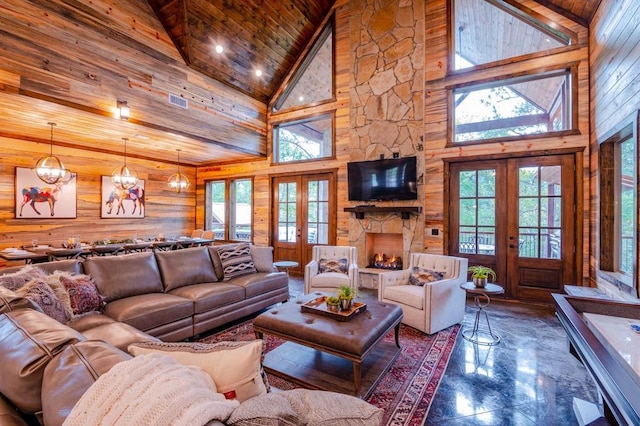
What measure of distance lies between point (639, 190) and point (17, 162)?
28.7 feet

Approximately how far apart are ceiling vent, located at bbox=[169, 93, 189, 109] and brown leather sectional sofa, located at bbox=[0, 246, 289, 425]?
101 inches

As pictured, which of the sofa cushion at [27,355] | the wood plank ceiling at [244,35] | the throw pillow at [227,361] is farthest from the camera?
the wood plank ceiling at [244,35]

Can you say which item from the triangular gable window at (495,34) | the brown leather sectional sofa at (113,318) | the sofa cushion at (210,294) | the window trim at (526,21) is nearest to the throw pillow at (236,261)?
the brown leather sectional sofa at (113,318)

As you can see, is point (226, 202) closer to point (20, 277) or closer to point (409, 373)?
point (20, 277)

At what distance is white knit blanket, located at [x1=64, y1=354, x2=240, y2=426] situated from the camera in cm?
73

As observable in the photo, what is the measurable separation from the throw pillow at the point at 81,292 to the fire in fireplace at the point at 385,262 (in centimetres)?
423

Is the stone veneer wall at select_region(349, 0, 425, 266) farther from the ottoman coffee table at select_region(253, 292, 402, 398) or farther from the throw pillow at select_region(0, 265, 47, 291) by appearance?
the throw pillow at select_region(0, 265, 47, 291)

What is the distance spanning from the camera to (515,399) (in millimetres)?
2287

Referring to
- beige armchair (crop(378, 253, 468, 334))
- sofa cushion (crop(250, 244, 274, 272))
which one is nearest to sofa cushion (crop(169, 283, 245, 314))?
sofa cushion (crop(250, 244, 274, 272))

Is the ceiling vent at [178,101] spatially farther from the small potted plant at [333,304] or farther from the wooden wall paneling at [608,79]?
the wooden wall paneling at [608,79]

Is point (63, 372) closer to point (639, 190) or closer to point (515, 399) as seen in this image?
point (515, 399)

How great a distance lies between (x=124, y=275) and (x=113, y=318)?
1.90 ft

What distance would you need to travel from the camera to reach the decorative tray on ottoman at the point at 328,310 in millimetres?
2655

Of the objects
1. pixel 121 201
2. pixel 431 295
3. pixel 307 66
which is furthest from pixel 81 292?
pixel 307 66
